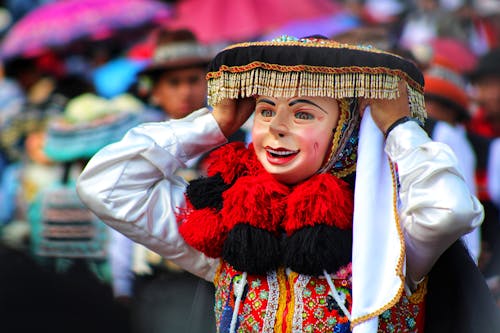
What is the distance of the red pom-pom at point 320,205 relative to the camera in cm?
323

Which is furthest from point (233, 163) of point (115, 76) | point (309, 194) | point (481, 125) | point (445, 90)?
point (115, 76)

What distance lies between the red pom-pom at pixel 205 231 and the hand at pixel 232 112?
332mm

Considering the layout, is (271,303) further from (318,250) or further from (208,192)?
(208,192)

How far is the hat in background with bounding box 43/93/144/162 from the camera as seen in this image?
21.5ft

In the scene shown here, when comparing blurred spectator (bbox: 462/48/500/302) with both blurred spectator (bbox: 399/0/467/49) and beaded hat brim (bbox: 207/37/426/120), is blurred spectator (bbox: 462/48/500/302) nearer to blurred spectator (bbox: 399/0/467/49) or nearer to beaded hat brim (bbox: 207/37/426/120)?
blurred spectator (bbox: 399/0/467/49)

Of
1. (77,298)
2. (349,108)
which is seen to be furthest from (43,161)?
(77,298)

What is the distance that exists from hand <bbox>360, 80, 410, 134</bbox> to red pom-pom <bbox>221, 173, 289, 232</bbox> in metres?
0.39

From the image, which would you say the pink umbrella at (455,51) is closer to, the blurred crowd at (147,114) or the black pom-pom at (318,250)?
the blurred crowd at (147,114)

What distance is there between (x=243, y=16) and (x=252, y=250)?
5.60 meters

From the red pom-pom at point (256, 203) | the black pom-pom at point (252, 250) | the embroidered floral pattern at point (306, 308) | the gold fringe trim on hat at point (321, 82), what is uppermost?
the gold fringe trim on hat at point (321, 82)

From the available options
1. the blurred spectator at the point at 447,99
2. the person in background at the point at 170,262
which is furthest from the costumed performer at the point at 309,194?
→ the blurred spectator at the point at 447,99

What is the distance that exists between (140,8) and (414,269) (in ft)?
19.2

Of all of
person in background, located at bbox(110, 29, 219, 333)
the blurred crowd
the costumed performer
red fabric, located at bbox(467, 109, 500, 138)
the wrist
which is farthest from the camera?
red fabric, located at bbox(467, 109, 500, 138)

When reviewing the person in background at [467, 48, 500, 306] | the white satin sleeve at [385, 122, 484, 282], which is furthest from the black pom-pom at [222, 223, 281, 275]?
the person in background at [467, 48, 500, 306]
